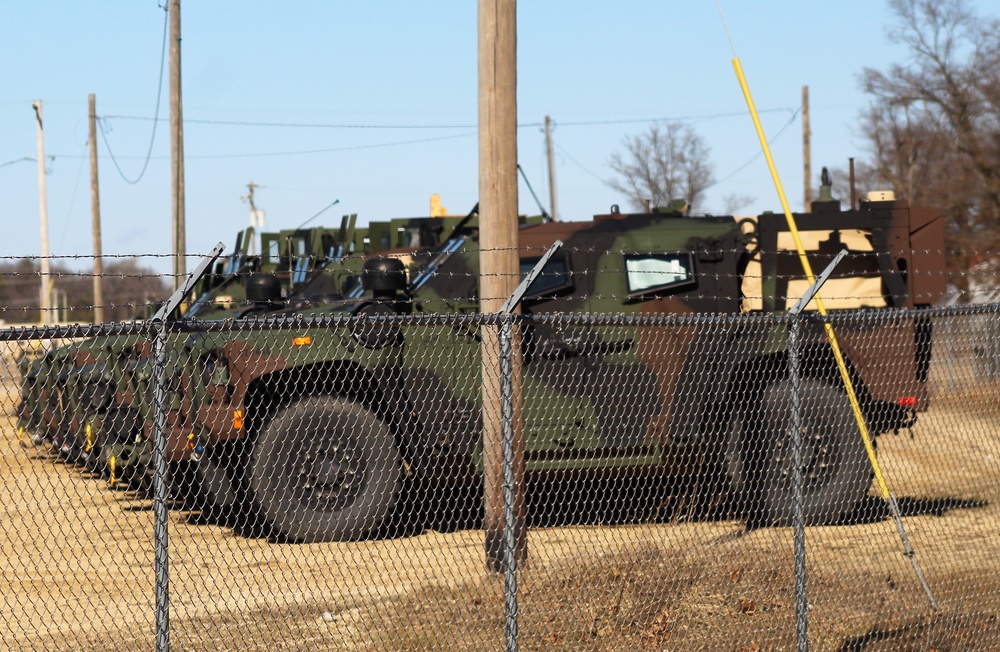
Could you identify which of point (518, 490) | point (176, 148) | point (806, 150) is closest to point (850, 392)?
point (518, 490)

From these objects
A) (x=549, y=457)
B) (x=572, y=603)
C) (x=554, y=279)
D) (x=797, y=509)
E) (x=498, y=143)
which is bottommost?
(x=572, y=603)

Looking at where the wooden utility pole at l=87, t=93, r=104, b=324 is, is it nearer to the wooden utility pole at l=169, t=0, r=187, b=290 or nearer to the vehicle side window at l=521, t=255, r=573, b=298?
the wooden utility pole at l=169, t=0, r=187, b=290

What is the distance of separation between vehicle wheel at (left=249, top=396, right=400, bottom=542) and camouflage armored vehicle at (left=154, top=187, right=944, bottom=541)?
0.06ft

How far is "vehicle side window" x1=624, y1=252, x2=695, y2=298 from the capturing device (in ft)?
30.3

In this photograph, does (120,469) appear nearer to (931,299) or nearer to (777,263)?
(777,263)

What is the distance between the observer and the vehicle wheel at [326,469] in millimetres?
7668

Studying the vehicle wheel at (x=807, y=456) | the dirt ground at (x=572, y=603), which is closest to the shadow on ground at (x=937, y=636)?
the dirt ground at (x=572, y=603)

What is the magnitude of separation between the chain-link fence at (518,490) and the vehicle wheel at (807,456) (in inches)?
1.5

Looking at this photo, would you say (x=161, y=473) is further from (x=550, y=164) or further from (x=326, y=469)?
(x=550, y=164)

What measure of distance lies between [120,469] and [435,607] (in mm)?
3850

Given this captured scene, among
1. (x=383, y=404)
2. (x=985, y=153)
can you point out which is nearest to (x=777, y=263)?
(x=383, y=404)

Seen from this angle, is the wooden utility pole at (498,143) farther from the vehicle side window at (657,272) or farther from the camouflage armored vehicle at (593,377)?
the vehicle side window at (657,272)

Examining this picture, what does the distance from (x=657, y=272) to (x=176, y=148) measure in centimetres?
1124

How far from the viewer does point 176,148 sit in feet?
61.0
